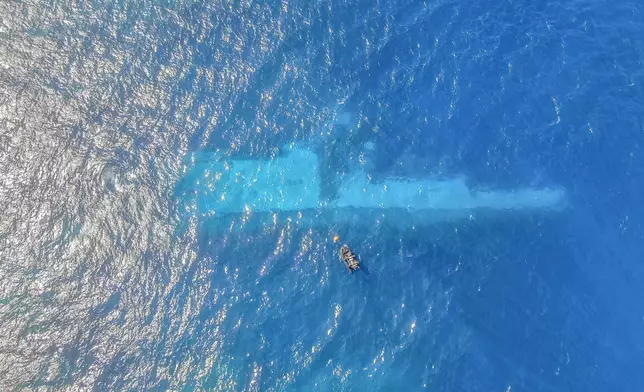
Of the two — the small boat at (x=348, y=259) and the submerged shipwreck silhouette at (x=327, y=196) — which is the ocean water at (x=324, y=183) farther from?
the small boat at (x=348, y=259)

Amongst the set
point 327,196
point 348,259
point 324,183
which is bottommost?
point 348,259

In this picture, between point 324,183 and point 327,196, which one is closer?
point 327,196

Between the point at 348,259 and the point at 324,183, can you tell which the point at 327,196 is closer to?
the point at 324,183

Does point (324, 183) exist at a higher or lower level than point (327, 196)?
higher

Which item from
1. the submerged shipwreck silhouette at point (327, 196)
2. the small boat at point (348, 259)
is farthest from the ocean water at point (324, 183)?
the small boat at point (348, 259)

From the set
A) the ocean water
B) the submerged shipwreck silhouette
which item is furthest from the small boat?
the submerged shipwreck silhouette

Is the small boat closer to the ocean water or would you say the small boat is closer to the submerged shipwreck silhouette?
the ocean water

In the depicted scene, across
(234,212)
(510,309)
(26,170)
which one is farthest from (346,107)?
(26,170)

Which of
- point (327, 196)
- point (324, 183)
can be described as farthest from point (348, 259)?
point (324, 183)
